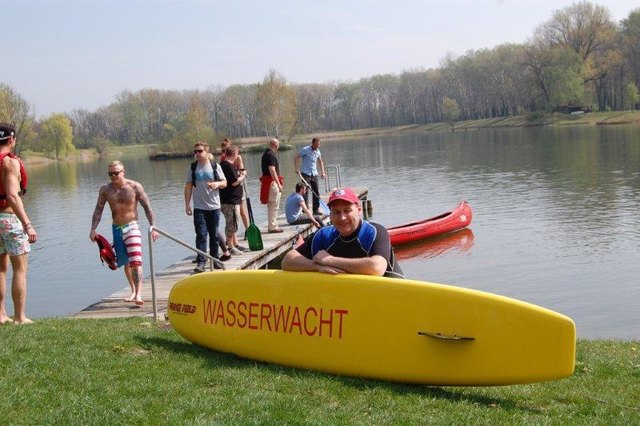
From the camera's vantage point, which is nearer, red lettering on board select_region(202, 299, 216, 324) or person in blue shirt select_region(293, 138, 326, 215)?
red lettering on board select_region(202, 299, 216, 324)

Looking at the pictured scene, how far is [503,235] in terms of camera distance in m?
21.1

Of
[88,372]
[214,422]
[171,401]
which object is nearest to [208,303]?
[88,372]

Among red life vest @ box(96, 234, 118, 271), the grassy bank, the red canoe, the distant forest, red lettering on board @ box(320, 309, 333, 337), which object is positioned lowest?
the red canoe

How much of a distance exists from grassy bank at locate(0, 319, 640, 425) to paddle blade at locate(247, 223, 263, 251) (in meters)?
7.51

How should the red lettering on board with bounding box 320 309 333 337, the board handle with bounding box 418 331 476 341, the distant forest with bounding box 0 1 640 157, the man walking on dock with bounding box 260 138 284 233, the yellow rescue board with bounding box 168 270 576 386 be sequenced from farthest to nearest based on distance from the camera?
the distant forest with bounding box 0 1 640 157, the man walking on dock with bounding box 260 138 284 233, the red lettering on board with bounding box 320 309 333 337, the board handle with bounding box 418 331 476 341, the yellow rescue board with bounding box 168 270 576 386

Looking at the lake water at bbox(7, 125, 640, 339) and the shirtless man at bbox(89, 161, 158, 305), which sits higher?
the shirtless man at bbox(89, 161, 158, 305)

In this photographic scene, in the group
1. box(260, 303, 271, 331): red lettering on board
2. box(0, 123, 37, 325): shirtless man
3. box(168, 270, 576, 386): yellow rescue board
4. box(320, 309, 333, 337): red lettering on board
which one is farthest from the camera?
box(0, 123, 37, 325): shirtless man

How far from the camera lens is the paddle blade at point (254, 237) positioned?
1507 centimetres

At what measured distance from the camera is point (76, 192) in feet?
152

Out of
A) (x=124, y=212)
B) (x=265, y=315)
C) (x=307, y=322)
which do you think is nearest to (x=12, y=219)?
(x=124, y=212)

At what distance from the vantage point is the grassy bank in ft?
17.2

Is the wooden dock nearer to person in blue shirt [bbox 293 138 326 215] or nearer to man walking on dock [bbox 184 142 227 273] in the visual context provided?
man walking on dock [bbox 184 142 227 273]

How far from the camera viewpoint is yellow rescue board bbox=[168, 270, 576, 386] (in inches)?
231

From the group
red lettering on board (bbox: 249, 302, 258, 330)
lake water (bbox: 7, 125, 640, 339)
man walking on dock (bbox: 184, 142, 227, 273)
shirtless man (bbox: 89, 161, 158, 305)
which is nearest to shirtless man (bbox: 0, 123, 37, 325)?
shirtless man (bbox: 89, 161, 158, 305)
